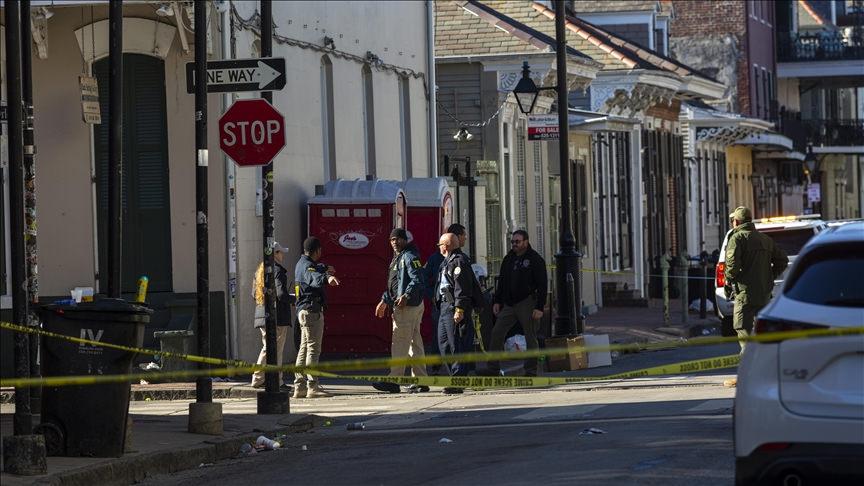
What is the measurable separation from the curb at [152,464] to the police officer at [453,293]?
3935 mm

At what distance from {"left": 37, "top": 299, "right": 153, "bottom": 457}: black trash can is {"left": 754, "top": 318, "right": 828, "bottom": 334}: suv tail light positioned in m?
5.23

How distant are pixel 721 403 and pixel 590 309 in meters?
19.8

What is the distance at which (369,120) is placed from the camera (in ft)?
87.2

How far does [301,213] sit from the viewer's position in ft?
74.8

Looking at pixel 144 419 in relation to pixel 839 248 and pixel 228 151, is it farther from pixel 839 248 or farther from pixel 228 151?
pixel 839 248

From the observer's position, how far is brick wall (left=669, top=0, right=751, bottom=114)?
5475cm

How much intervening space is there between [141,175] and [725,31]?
36.6 meters

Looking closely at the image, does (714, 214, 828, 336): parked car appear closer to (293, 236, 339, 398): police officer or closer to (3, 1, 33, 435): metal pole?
(293, 236, 339, 398): police officer

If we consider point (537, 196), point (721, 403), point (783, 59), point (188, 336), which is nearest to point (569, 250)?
point (188, 336)

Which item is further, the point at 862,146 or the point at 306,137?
the point at 862,146

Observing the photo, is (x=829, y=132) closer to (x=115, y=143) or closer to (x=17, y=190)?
(x=115, y=143)

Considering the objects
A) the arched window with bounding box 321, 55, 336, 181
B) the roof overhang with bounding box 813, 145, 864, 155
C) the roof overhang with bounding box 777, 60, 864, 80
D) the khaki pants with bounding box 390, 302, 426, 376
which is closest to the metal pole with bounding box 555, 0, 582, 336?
the arched window with bounding box 321, 55, 336, 181

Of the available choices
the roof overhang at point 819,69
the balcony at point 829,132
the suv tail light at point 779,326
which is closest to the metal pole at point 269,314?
the suv tail light at point 779,326

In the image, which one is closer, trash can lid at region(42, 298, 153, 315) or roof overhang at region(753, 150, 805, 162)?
trash can lid at region(42, 298, 153, 315)
